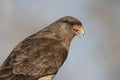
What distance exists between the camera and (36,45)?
2783cm

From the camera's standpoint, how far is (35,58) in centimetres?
2756

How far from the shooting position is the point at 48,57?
27734 millimetres

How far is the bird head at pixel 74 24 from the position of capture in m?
28.5

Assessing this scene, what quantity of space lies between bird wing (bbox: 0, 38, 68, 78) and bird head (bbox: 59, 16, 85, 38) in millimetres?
549

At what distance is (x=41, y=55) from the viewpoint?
27.7 metres

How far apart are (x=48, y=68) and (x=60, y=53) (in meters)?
0.37

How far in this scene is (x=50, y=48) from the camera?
91.6ft

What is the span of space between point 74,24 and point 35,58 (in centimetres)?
134

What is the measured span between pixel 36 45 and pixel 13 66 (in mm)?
701

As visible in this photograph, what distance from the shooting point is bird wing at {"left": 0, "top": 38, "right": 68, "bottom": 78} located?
27.3 meters

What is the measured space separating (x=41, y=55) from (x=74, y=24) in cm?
119

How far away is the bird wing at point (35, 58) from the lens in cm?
2731

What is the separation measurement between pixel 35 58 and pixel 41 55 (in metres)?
0.15

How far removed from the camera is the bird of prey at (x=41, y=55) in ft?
89.6
